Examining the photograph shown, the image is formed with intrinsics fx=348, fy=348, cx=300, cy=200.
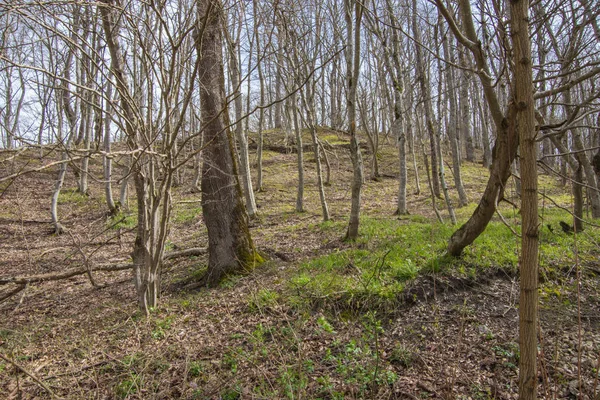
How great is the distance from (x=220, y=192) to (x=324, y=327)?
2944mm

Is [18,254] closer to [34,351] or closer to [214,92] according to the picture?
[34,351]

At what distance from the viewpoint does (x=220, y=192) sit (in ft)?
19.4

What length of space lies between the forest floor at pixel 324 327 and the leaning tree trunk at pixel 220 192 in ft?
1.45

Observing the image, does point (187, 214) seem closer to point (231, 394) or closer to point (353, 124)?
point (353, 124)

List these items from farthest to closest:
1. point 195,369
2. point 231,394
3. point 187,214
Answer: point 187,214
point 195,369
point 231,394

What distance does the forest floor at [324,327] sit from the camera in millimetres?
3152

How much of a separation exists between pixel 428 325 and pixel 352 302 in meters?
0.92

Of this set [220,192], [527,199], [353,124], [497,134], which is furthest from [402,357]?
[353,124]

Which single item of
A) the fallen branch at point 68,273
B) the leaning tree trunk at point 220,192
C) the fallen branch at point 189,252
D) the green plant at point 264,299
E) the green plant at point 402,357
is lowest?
the green plant at point 402,357

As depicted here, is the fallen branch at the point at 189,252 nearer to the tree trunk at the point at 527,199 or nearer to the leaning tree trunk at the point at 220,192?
the leaning tree trunk at the point at 220,192

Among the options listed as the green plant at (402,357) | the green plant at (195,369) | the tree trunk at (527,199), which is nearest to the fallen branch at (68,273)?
the green plant at (195,369)

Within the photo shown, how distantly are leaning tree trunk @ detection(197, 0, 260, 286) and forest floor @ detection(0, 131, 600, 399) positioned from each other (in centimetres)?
44

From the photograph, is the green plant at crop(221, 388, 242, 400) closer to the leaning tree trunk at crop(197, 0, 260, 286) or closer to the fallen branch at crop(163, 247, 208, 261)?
the leaning tree trunk at crop(197, 0, 260, 286)

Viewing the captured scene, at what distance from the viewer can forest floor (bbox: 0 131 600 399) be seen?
10.3 feet
